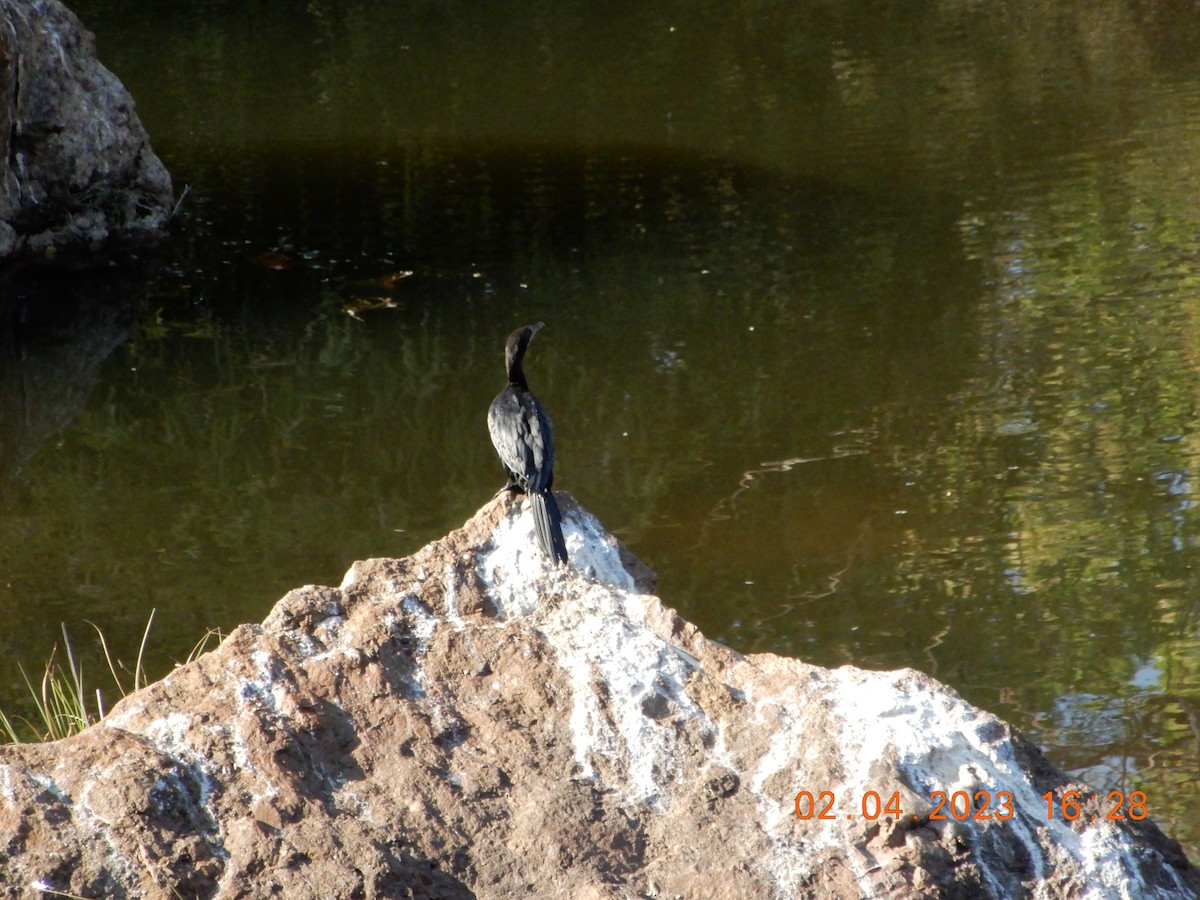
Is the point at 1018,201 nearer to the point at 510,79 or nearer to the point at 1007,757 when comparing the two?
the point at 510,79

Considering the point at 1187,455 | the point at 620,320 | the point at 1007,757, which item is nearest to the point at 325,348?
the point at 620,320

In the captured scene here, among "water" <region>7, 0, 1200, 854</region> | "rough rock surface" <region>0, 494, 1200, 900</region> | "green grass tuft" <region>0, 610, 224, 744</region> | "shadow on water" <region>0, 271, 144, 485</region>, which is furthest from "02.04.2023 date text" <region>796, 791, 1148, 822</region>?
"shadow on water" <region>0, 271, 144, 485</region>

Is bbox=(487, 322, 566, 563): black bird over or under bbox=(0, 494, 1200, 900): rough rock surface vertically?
over

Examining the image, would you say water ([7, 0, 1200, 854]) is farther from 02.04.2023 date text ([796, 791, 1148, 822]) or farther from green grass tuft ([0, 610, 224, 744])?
02.04.2023 date text ([796, 791, 1148, 822])

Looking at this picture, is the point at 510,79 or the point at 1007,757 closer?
the point at 1007,757

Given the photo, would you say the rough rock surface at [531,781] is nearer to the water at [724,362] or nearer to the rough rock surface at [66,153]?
the water at [724,362]

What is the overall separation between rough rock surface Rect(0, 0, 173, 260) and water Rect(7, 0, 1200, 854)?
1.34 ft

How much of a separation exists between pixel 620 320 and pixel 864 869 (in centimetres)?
525

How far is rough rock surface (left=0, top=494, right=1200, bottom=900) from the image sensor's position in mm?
2506

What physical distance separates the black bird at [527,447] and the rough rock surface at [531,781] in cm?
35

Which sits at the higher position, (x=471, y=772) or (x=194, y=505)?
(x=471, y=772)

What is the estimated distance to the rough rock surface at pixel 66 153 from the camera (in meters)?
8.94

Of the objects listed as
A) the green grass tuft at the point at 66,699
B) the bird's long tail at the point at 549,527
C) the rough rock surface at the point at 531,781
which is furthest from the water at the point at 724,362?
the bird's long tail at the point at 549,527

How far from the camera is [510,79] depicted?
1274 centimetres
